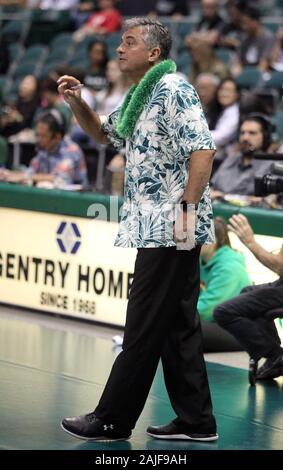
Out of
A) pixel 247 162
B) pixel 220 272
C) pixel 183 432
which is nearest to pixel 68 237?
pixel 247 162

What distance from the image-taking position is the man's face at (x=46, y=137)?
10.2 meters

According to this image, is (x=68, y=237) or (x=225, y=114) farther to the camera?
(x=225, y=114)

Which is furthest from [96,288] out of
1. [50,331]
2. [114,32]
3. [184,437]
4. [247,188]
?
[114,32]

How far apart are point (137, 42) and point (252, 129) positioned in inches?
160

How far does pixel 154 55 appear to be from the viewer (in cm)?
512

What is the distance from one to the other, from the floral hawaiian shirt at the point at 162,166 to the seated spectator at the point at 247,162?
3823 mm

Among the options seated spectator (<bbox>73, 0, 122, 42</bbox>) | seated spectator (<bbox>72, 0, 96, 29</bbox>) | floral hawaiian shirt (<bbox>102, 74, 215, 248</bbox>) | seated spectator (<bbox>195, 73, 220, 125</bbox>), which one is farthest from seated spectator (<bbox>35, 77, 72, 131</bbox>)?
floral hawaiian shirt (<bbox>102, 74, 215, 248</bbox>)

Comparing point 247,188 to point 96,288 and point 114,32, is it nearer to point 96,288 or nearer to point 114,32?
point 96,288

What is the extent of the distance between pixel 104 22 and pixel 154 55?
1109 cm

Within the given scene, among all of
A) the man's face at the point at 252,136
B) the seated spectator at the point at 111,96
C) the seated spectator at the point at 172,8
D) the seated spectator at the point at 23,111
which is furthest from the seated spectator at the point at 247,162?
the seated spectator at the point at 172,8

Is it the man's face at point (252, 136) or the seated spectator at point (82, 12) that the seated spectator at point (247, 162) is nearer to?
the man's face at point (252, 136)

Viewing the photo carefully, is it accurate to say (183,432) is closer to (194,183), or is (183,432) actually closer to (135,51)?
(194,183)

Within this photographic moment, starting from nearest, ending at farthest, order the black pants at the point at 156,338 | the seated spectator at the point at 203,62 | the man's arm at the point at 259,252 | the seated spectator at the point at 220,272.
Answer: the black pants at the point at 156,338
the man's arm at the point at 259,252
the seated spectator at the point at 220,272
the seated spectator at the point at 203,62

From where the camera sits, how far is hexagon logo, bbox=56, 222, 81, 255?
29.8 feet
